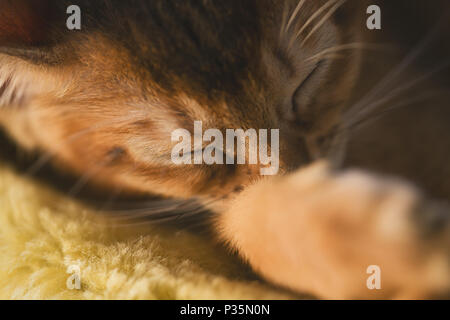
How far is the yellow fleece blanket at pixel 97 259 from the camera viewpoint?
68 centimetres

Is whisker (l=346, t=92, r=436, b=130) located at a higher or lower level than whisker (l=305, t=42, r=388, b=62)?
lower

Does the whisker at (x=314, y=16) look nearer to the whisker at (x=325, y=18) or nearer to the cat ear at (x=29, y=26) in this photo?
the whisker at (x=325, y=18)

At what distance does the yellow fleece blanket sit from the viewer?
68 cm

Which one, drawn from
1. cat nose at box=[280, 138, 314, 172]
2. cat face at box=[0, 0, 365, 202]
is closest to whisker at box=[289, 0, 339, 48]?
cat face at box=[0, 0, 365, 202]

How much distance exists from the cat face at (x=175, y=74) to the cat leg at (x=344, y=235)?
0.06 metres

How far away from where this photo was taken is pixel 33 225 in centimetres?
74

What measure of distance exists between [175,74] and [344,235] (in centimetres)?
44

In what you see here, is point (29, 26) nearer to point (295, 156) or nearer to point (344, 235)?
point (295, 156)

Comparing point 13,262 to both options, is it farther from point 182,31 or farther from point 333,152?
point 333,152

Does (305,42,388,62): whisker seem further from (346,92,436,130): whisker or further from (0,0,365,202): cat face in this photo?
(346,92,436,130): whisker

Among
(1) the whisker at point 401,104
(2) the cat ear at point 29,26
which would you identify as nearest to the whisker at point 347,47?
(1) the whisker at point 401,104

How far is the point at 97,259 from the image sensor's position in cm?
69

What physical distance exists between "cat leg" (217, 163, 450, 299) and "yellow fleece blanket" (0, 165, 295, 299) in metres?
0.07

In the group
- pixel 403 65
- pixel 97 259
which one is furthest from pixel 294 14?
pixel 97 259
